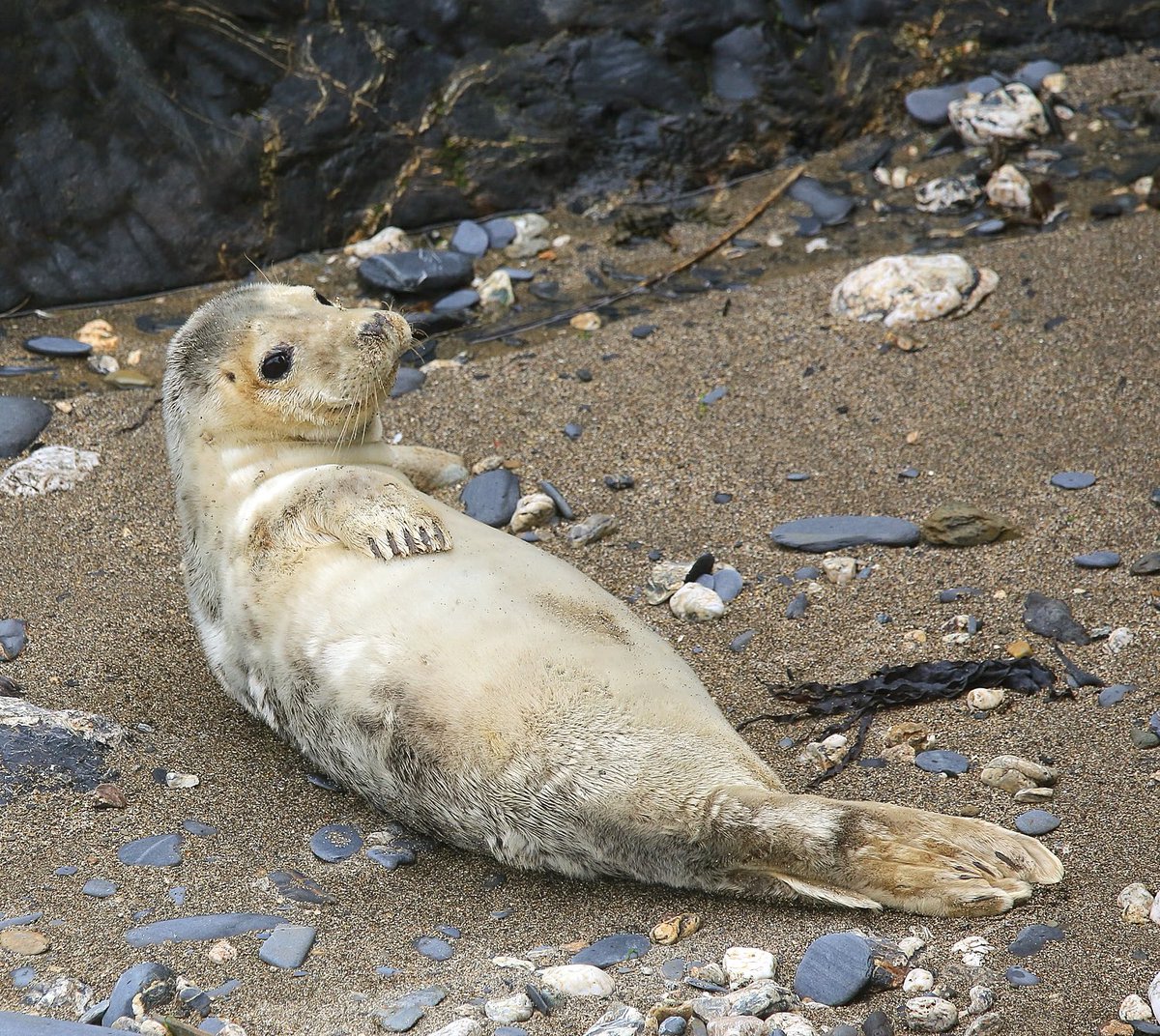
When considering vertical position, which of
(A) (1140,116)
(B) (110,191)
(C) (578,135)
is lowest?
(A) (1140,116)

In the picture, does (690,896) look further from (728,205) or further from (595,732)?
(728,205)

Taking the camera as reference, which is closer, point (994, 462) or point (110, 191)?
point (994, 462)

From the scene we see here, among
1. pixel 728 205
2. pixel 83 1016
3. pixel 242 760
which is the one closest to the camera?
pixel 83 1016

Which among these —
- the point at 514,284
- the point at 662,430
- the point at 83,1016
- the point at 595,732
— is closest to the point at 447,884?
the point at 595,732

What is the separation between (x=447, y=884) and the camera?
9.79 ft

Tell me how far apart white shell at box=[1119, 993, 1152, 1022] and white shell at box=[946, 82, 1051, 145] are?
4.55 metres

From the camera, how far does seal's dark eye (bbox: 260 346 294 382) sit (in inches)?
135

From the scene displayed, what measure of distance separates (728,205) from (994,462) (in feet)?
7.63

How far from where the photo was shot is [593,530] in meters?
4.30

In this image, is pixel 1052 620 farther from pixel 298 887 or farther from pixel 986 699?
pixel 298 887

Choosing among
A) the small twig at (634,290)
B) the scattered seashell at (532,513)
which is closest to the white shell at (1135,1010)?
the scattered seashell at (532,513)

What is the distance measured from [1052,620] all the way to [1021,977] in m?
1.32

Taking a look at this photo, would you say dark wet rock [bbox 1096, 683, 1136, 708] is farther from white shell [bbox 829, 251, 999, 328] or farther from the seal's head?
white shell [bbox 829, 251, 999, 328]

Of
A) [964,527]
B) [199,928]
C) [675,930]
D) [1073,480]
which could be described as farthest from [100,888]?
[1073,480]
